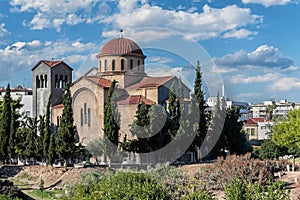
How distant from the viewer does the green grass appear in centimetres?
2468

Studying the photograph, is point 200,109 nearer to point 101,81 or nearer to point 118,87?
point 118,87

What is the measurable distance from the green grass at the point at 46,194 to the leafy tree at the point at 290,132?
13937 millimetres

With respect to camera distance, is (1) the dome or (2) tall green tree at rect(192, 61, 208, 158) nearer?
(2) tall green tree at rect(192, 61, 208, 158)

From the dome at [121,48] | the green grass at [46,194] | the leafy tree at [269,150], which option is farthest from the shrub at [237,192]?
the dome at [121,48]

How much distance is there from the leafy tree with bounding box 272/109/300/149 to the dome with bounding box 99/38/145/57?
14422 mm

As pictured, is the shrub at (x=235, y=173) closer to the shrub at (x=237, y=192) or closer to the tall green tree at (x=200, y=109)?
the shrub at (x=237, y=192)

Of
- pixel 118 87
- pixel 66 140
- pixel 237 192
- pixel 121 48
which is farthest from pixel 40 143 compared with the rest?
pixel 237 192

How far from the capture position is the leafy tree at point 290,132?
1099 inches

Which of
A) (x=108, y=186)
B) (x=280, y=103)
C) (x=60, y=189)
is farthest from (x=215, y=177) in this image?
(x=280, y=103)

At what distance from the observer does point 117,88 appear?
37625 mm

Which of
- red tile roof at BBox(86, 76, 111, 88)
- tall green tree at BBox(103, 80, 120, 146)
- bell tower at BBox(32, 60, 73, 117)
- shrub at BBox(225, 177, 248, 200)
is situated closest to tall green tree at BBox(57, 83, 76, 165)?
tall green tree at BBox(103, 80, 120, 146)

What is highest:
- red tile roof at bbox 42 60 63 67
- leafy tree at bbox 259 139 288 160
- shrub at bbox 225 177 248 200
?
red tile roof at bbox 42 60 63 67

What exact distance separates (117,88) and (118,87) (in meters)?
0.45

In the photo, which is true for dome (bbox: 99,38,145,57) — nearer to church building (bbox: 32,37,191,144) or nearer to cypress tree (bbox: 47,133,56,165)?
church building (bbox: 32,37,191,144)
